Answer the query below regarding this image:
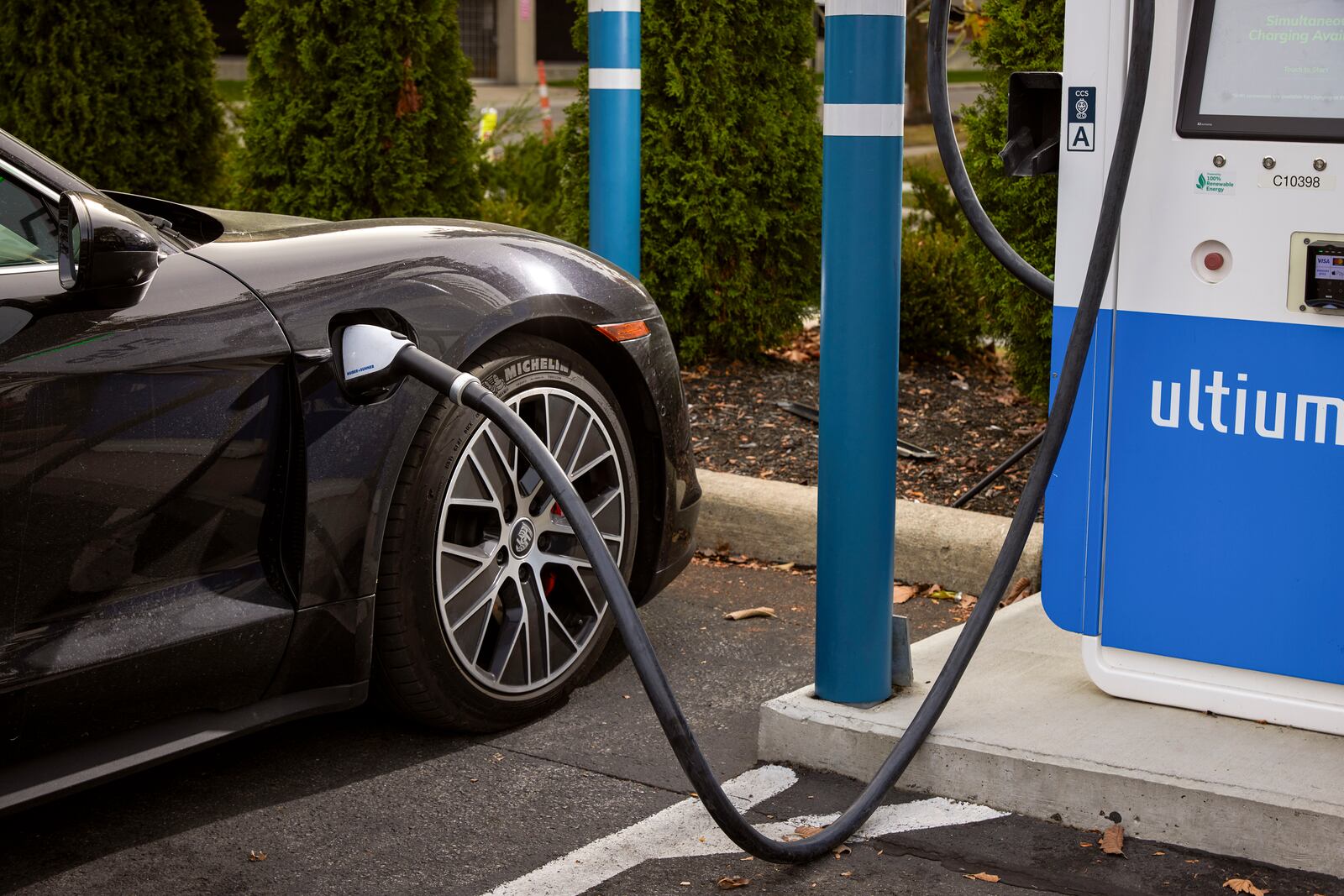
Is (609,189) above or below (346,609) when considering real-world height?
above

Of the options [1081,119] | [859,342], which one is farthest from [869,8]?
[859,342]

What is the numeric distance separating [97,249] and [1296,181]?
222cm

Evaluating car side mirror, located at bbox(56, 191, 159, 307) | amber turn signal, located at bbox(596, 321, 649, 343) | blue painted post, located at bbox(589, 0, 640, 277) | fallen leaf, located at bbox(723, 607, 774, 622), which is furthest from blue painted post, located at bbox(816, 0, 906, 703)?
blue painted post, located at bbox(589, 0, 640, 277)

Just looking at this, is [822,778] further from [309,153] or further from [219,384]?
[309,153]

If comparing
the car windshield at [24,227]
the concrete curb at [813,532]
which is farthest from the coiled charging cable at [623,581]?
the concrete curb at [813,532]

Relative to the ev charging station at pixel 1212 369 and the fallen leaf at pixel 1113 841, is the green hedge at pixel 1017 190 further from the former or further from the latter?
the fallen leaf at pixel 1113 841

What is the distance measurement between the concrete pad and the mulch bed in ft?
5.96

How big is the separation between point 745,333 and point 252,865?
4399 millimetres

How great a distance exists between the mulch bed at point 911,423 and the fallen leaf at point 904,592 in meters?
0.57

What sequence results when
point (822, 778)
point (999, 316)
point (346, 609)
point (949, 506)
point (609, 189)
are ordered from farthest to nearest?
point (999, 316)
point (949, 506)
point (609, 189)
point (822, 778)
point (346, 609)

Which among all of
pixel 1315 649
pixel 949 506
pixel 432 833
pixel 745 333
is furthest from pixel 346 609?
pixel 745 333

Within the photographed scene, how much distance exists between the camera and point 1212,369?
318 cm

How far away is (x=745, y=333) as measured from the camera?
705 cm

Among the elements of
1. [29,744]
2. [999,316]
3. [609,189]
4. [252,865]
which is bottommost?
[252,865]
